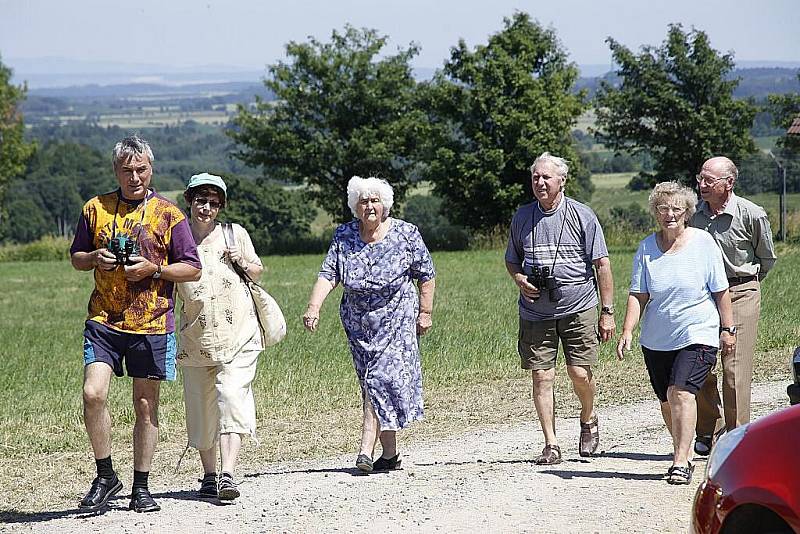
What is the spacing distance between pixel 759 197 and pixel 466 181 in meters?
13.0

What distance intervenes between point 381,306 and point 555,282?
1181 mm

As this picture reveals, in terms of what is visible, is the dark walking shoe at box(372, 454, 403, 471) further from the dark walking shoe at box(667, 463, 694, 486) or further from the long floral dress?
the dark walking shoe at box(667, 463, 694, 486)

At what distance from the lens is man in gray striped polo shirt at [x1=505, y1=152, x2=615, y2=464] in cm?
809

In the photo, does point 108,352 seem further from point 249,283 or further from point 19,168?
point 19,168

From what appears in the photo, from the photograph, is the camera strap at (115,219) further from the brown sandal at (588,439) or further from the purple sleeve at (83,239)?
the brown sandal at (588,439)

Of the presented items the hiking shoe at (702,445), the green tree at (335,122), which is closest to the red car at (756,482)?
the hiking shoe at (702,445)

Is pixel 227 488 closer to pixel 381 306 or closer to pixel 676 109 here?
pixel 381 306

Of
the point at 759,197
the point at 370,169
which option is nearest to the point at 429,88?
the point at 370,169

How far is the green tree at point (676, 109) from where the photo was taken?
4309 centimetres

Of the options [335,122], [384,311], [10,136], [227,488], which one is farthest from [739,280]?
[10,136]

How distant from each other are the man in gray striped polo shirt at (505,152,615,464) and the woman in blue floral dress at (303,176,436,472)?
69 centimetres

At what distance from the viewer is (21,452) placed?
32.3ft

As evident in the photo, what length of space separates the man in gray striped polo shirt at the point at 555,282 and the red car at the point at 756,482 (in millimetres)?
3546

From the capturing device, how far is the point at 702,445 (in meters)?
8.50
